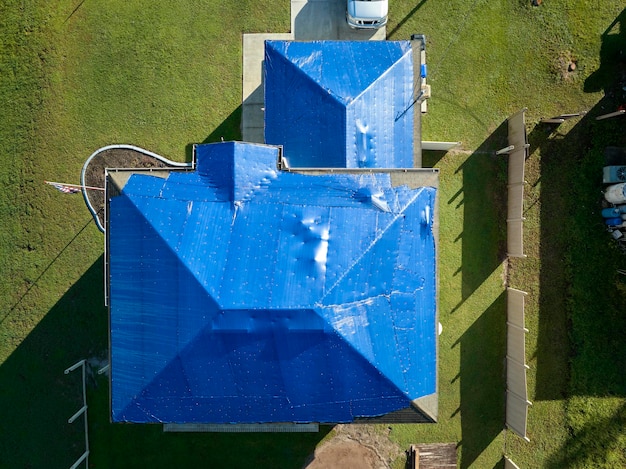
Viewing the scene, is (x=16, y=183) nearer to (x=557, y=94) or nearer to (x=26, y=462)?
(x=26, y=462)

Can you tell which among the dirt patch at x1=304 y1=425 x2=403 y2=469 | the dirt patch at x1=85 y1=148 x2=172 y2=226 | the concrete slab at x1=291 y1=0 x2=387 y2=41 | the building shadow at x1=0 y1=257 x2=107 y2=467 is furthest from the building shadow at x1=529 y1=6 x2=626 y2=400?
the building shadow at x1=0 y1=257 x2=107 y2=467

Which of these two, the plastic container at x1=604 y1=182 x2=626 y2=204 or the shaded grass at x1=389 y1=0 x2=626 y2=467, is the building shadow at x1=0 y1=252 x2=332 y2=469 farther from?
the plastic container at x1=604 y1=182 x2=626 y2=204

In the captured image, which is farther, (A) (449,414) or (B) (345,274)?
(A) (449,414)

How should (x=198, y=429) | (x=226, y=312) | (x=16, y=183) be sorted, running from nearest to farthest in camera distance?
1. (x=226, y=312)
2. (x=198, y=429)
3. (x=16, y=183)

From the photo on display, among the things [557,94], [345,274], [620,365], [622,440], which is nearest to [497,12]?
[557,94]

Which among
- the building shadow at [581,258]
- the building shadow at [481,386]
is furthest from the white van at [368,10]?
the building shadow at [481,386]

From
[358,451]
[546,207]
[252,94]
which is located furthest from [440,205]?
[358,451]
